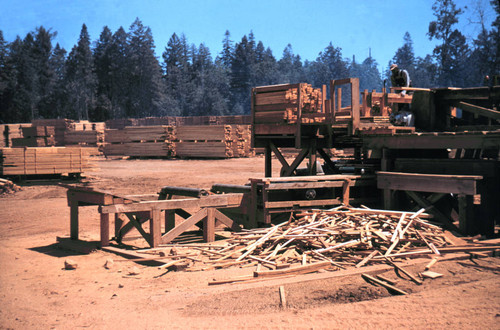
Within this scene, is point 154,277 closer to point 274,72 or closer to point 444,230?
point 444,230

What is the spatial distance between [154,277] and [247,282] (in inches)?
60.1

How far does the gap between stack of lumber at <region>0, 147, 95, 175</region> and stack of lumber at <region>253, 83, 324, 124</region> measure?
10.4 metres

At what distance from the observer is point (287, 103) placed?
12.5m

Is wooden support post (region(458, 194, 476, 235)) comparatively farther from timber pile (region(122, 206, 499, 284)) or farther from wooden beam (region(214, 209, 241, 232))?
wooden beam (region(214, 209, 241, 232))

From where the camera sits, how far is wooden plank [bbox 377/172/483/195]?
8670 millimetres

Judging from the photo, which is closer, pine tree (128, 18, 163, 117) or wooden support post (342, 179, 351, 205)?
wooden support post (342, 179, 351, 205)

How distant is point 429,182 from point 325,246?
106 inches

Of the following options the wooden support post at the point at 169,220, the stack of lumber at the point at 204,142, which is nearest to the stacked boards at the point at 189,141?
the stack of lumber at the point at 204,142

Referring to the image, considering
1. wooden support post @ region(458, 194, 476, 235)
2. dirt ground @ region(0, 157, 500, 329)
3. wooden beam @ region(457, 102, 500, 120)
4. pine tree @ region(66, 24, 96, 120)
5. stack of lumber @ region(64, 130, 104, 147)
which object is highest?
pine tree @ region(66, 24, 96, 120)

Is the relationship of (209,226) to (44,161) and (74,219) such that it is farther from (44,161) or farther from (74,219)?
(44,161)

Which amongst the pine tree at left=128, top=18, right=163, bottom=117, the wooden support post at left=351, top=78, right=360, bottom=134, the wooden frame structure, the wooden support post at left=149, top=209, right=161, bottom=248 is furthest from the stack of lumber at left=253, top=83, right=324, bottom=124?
the pine tree at left=128, top=18, right=163, bottom=117

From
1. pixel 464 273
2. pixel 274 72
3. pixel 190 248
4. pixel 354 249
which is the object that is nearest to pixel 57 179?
pixel 190 248

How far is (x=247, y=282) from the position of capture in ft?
21.5

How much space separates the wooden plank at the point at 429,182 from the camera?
28.4ft
